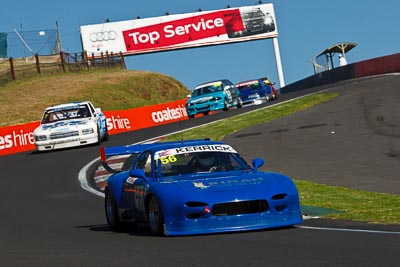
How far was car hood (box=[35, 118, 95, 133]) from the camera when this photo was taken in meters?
31.9

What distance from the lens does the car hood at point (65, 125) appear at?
31.9m

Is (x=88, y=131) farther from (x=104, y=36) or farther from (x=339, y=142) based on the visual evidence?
(x=104, y=36)

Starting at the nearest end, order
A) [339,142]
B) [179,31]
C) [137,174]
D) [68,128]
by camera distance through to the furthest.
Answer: [137,174] < [339,142] < [68,128] < [179,31]

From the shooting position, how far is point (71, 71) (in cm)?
7325

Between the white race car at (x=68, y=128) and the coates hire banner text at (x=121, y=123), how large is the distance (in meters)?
3.73

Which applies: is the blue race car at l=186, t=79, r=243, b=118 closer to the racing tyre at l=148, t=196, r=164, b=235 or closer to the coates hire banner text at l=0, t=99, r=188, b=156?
the coates hire banner text at l=0, t=99, r=188, b=156

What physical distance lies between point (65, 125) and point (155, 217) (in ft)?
67.7

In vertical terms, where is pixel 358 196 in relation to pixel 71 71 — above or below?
below

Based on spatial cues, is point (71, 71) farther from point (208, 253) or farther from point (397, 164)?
point (208, 253)

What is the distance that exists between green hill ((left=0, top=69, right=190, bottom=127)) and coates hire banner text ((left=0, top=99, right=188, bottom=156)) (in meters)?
10.7

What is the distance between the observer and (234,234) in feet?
36.7

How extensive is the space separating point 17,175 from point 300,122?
409 inches

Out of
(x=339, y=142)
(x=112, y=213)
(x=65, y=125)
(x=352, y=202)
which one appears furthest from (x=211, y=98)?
(x=112, y=213)

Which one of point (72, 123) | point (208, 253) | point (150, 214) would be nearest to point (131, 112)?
point (72, 123)
